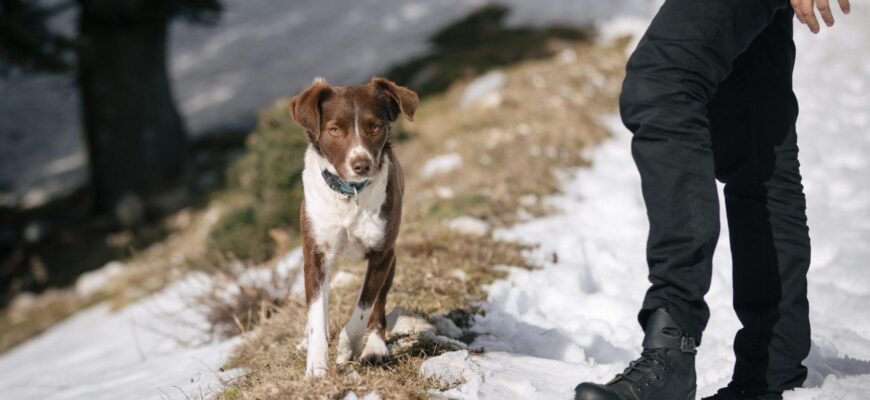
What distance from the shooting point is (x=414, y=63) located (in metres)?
14.8

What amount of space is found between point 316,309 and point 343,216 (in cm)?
40

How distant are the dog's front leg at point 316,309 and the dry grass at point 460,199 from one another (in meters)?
0.10

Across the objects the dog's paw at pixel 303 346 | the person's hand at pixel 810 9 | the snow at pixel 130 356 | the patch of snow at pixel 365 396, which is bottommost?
the snow at pixel 130 356

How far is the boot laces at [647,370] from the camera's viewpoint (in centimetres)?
268

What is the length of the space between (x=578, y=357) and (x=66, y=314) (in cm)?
824

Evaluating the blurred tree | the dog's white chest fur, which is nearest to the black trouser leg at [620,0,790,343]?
the dog's white chest fur

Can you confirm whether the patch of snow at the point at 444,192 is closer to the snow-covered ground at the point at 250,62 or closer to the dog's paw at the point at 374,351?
the dog's paw at the point at 374,351

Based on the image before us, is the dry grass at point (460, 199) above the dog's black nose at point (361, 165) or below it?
below

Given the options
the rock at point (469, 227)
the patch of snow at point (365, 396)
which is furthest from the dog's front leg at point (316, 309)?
the rock at point (469, 227)

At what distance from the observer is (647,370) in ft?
8.87

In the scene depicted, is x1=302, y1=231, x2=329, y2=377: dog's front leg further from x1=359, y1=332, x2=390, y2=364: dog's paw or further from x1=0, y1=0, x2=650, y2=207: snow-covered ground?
x1=0, y1=0, x2=650, y2=207: snow-covered ground

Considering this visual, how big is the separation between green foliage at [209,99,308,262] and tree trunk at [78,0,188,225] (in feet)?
18.7

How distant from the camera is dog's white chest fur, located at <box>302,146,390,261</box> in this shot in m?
3.29

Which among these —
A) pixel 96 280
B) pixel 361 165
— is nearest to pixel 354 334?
pixel 361 165
